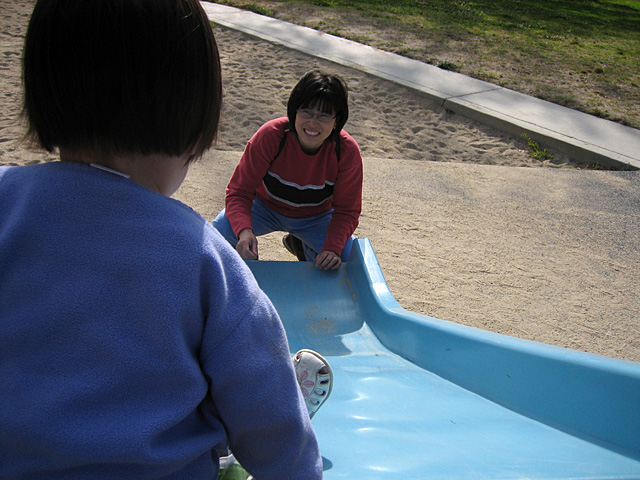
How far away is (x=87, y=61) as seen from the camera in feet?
2.28

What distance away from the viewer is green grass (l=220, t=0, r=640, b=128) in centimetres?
619

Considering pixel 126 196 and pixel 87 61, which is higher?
pixel 87 61

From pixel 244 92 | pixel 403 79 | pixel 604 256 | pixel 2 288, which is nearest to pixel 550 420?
pixel 2 288

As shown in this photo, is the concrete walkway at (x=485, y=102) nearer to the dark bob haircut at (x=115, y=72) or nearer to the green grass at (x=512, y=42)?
the green grass at (x=512, y=42)

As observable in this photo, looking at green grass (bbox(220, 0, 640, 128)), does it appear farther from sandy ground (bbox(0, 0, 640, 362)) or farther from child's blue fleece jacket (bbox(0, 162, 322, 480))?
child's blue fleece jacket (bbox(0, 162, 322, 480))

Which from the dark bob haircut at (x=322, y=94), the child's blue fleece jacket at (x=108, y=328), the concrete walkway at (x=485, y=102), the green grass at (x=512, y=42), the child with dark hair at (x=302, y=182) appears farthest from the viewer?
the green grass at (x=512, y=42)

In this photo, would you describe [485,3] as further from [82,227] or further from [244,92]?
[82,227]

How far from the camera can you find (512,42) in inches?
319

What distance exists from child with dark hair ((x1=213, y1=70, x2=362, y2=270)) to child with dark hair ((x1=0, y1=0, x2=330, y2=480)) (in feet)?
5.23

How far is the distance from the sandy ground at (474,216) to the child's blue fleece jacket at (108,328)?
6.94 feet

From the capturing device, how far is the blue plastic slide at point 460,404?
1312 millimetres

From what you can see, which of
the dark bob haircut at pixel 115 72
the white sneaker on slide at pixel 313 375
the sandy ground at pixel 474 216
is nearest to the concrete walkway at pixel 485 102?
the sandy ground at pixel 474 216

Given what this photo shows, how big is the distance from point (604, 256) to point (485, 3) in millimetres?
9567

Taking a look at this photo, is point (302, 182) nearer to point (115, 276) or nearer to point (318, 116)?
point (318, 116)
